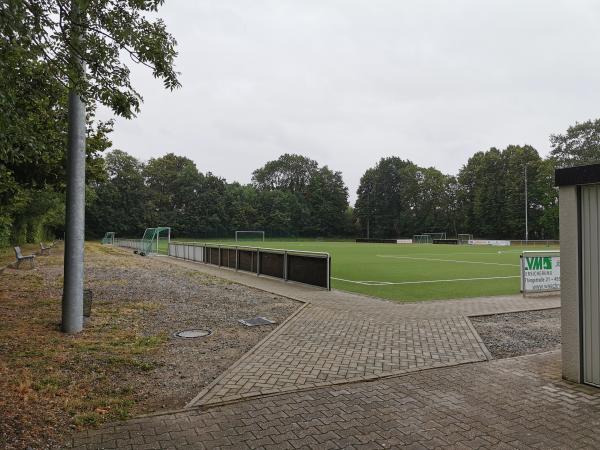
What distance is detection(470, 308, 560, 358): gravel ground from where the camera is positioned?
22.2ft

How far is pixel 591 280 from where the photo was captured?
5051 millimetres

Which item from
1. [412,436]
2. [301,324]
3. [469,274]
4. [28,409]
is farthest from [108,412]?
[469,274]

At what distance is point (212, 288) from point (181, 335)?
6.00 meters

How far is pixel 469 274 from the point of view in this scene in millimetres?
18344

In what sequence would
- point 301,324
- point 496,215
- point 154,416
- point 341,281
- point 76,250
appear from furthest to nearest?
1. point 496,215
2. point 341,281
3. point 301,324
4. point 76,250
5. point 154,416

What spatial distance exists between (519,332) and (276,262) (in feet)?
31.0

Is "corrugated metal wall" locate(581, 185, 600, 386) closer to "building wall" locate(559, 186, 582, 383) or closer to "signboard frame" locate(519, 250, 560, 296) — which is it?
"building wall" locate(559, 186, 582, 383)

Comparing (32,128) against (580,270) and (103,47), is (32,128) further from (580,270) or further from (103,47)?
(580,270)

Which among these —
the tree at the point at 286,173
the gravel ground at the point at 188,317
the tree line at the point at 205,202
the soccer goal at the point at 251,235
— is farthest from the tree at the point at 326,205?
the gravel ground at the point at 188,317

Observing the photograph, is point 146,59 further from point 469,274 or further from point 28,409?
point 469,274

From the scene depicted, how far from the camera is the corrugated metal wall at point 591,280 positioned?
4992 millimetres

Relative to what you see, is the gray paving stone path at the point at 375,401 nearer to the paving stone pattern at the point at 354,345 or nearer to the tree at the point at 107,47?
the paving stone pattern at the point at 354,345

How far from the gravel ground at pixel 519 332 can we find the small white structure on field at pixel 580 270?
125cm

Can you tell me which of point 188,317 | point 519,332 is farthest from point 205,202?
point 519,332
